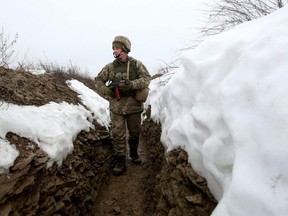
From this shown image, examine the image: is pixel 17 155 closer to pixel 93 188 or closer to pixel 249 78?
pixel 93 188

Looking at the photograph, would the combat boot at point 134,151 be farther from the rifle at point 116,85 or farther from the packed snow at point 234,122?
the packed snow at point 234,122

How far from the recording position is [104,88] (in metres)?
5.30

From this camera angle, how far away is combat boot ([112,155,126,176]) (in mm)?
5414

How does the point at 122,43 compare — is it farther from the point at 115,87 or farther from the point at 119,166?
the point at 119,166

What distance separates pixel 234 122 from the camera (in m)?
2.08

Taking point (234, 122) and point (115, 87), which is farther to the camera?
point (115, 87)

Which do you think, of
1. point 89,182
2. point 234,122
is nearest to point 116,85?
point 89,182

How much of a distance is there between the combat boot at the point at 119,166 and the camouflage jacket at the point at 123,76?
0.84 meters

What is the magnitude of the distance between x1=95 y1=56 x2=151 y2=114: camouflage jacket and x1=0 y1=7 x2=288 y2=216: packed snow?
1656 millimetres

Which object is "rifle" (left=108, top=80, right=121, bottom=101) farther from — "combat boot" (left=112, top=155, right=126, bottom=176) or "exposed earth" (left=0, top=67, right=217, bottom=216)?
"combat boot" (left=112, top=155, right=126, bottom=176)

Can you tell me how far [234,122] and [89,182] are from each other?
306 centimetres

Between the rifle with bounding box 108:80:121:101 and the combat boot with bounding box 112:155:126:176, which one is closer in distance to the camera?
the rifle with bounding box 108:80:121:101

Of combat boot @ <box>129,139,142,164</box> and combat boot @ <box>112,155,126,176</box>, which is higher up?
combat boot @ <box>129,139,142,164</box>

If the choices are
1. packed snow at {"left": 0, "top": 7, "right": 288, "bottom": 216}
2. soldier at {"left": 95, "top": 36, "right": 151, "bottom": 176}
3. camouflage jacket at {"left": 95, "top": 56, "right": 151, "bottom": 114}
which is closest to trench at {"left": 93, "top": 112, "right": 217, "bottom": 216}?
packed snow at {"left": 0, "top": 7, "right": 288, "bottom": 216}
